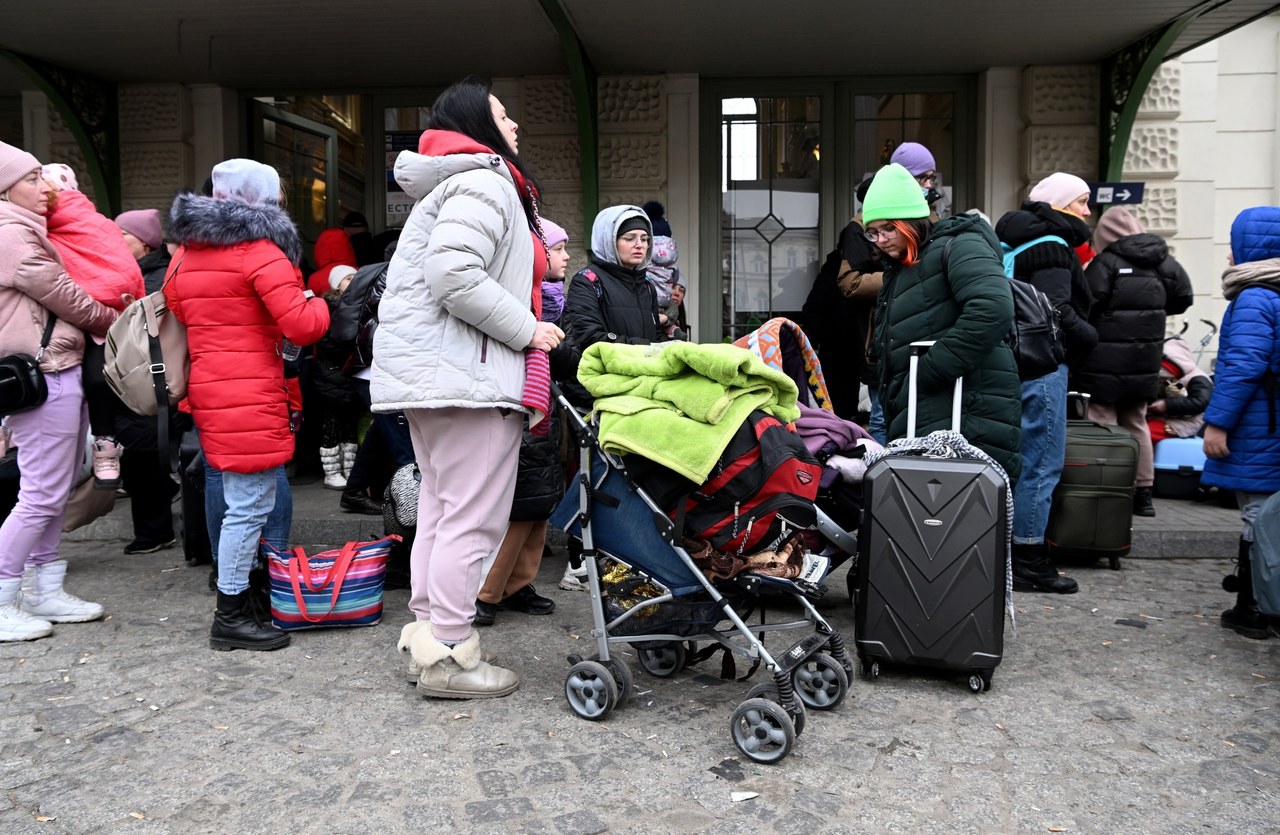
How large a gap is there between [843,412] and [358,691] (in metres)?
4.43

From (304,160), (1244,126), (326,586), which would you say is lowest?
(326,586)

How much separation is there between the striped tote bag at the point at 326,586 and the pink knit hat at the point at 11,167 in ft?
5.72

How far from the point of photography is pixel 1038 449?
4.96m

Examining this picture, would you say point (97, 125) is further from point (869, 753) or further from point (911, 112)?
point (869, 753)

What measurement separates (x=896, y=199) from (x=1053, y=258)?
1385 millimetres

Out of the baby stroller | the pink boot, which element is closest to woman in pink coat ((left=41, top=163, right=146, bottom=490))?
the pink boot

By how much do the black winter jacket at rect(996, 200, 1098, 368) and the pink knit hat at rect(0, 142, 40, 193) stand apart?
427 cm

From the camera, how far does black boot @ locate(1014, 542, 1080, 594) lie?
4.87 meters

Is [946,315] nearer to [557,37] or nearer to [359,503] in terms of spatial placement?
[359,503]

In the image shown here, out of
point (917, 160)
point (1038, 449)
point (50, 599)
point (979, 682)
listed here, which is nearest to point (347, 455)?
point (50, 599)

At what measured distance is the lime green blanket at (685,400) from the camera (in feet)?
9.95

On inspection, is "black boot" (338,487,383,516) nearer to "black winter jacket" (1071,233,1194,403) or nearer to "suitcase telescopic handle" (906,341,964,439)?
"suitcase telescopic handle" (906,341,964,439)

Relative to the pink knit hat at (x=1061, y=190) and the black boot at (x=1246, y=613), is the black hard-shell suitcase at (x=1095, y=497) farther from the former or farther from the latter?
the pink knit hat at (x=1061, y=190)

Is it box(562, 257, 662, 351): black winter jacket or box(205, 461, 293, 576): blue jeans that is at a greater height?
box(562, 257, 662, 351): black winter jacket
